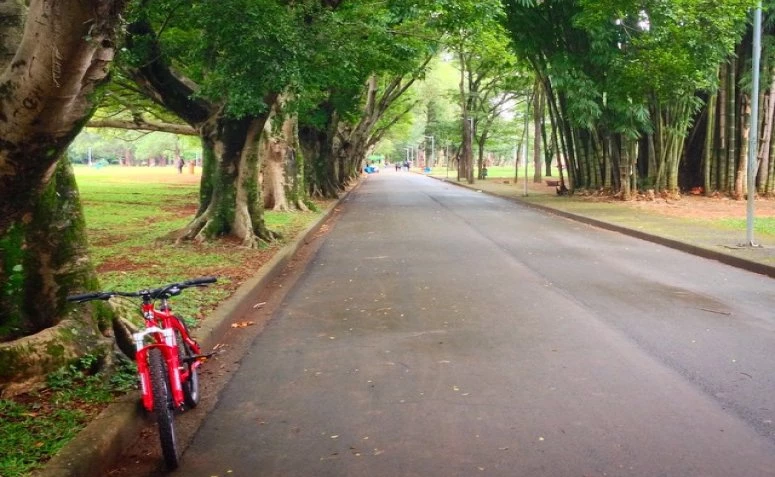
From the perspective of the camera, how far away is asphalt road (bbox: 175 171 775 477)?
3.98 meters

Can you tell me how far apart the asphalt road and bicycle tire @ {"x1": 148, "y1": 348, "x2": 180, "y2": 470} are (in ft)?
0.51

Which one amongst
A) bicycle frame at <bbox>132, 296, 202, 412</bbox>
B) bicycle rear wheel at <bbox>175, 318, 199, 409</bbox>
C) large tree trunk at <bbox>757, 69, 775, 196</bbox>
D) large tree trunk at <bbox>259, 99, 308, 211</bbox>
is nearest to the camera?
bicycle frame at <bbox>132, 296, 202, 412</bbox>

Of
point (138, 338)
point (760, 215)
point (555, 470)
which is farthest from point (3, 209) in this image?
point (760, 215)

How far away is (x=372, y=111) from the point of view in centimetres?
3684

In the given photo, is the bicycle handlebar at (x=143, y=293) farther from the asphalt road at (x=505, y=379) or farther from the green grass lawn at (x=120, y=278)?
the asphalt road at (x=505, y=379)

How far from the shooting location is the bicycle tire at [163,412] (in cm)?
383

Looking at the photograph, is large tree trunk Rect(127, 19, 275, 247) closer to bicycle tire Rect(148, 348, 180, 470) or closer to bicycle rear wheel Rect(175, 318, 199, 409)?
bicycle rear wheel Rect(175, 318, 199, 409)

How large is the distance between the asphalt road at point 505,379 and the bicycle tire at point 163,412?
155 millimetres

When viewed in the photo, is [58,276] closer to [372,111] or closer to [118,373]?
[118,373]

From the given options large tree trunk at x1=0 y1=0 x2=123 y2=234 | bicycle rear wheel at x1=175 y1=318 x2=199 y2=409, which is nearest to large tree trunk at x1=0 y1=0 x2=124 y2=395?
large tree trunk at x1=0 y1=0 x2=123 y2=234

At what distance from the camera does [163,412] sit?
385cm

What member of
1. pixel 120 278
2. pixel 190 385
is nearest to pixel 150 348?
pixel 190 385

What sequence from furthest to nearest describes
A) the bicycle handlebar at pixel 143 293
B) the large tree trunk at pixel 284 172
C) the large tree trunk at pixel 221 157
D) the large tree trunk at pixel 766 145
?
the large tree trunk at pixel 766 145 < the large tree trunk at pixel 284 172 < the large tree trunk at pixel 221 157 < the bicycle handlebar at pixel 143 293

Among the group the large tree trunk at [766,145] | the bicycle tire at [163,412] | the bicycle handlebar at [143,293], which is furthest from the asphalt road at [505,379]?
the large tree trunk at [766,145]
